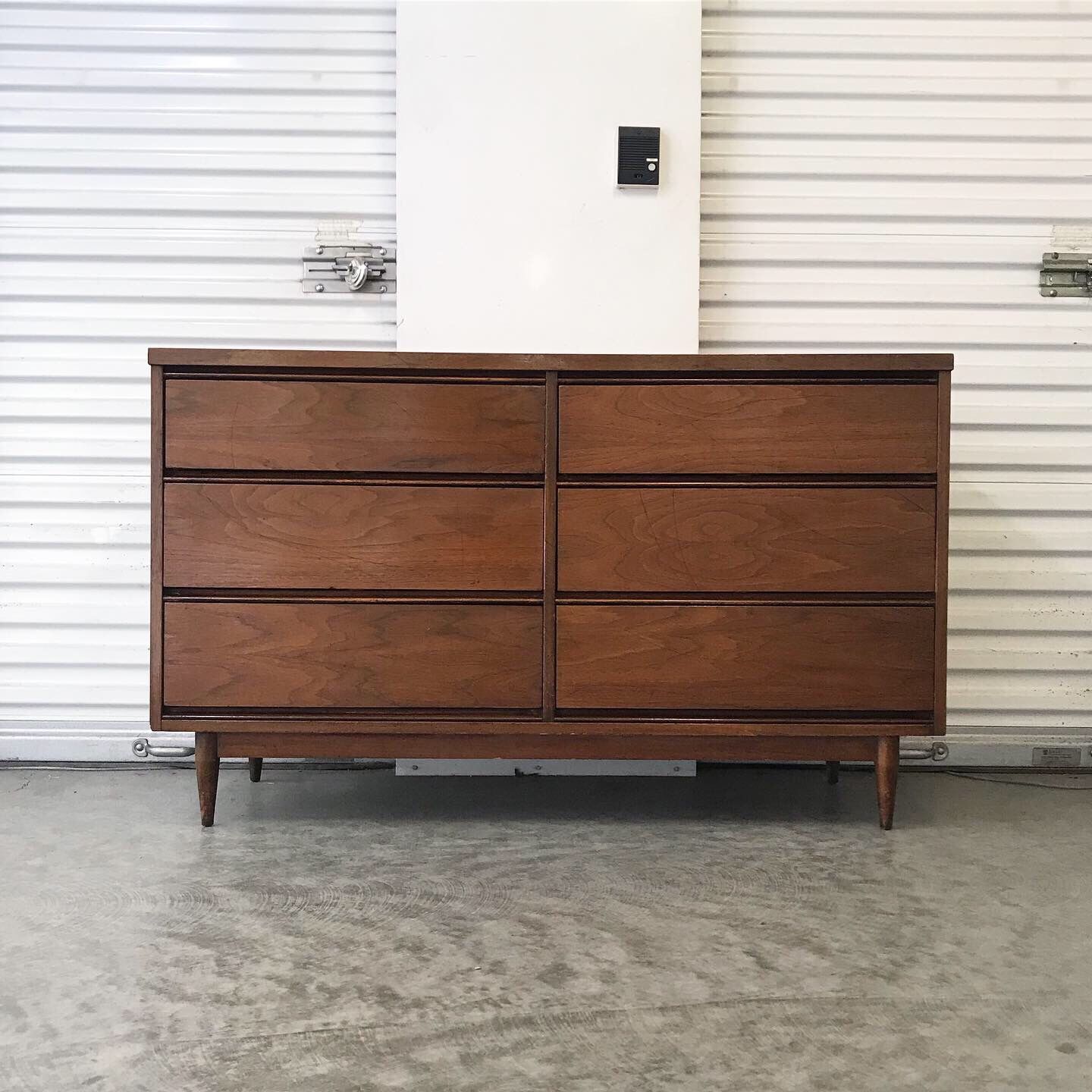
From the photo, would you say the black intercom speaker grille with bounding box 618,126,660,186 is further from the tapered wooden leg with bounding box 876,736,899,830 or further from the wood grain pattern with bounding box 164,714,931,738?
the tapered wooden leg with bounding box 876,736,899,830

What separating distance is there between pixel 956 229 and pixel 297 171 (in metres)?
2.20

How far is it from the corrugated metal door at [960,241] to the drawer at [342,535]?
1.28 metres

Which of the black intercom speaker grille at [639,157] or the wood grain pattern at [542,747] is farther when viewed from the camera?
the black intercom speaker grille at [639,157]

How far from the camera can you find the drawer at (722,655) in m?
2.57

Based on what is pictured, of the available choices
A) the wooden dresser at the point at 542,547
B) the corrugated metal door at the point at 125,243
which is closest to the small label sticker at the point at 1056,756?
the wooden dresser at the point at 542,547

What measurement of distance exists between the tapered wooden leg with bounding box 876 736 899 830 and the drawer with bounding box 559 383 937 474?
0.71m

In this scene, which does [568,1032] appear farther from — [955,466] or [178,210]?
[178,210]

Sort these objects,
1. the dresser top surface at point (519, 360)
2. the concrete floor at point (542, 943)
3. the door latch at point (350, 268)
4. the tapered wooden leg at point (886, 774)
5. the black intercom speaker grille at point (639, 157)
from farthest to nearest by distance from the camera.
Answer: the door latch at point (350, 268)
the black intercom speaker grille at point (639, 157)
the tapered wooden leg at point (886, 774)
the dresser top surface at point (519, 360)
the concrete floor at point (542, 943)

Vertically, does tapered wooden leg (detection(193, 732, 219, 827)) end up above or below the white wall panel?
below

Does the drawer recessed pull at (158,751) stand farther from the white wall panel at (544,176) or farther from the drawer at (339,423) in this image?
the white wall panel at (544,176)

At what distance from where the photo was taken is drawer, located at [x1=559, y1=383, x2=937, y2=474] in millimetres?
2547

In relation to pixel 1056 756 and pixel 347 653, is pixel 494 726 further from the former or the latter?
pixel 1056 756

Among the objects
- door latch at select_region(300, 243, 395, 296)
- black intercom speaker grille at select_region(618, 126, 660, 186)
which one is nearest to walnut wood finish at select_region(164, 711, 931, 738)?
door latch at select_region(300, 243, 395, 296)

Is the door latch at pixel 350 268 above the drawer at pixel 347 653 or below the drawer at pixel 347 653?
above
